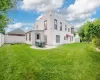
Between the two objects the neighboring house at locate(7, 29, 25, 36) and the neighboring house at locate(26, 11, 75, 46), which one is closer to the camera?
the neighboring house at locate(26, 11, 75, 46)

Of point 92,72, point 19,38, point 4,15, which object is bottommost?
point 92,72

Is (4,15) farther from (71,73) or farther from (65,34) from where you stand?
(65,34)

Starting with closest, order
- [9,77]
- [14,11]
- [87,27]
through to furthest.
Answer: [9,77] < [14,11] < [87,27]

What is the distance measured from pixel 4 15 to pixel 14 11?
3.67ft

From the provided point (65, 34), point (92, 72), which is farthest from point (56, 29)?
point (92, 72)

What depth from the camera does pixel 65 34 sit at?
29172mm

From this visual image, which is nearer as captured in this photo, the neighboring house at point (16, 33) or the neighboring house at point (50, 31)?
the neighboring house at point (50, 31)

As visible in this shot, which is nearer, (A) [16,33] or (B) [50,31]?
(B) [50,31]

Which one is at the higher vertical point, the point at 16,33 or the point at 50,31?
the point at 16,33

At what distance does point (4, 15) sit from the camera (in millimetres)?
12711

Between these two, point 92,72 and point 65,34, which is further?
point 65,34

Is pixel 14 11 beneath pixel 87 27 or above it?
above

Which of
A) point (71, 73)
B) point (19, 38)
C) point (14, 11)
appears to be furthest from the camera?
point (19, 38)

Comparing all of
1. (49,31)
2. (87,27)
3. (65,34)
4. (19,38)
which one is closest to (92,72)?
(87,27)
